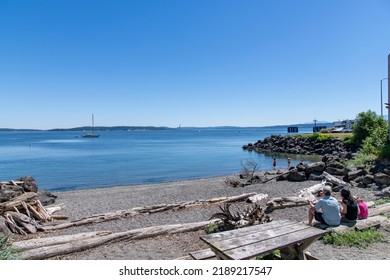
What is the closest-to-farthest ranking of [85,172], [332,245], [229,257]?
[229,257], [332,245], [85,172]

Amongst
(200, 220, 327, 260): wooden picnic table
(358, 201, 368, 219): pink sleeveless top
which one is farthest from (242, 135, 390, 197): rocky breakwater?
(200, 220, 327, 260): wooden picnic table

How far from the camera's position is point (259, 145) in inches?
2205

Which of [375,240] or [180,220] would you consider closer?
[375,240]

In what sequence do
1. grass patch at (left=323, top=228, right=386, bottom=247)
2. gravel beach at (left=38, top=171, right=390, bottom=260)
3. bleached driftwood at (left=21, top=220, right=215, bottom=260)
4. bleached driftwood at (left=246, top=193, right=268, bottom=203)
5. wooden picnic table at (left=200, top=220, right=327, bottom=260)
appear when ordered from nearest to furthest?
wooden picnic table at (left=200, top=220, right=327, bottom=260), gravel beach at (left=38, top=171, right=390, bottom=260), grass patch at (left=323, top=228, right=386, bottom=247), bleached driftwood at (left=21, top=220, right=215, bottom=260), bleached driftwood at (left=246, top=193, right=268, bottom=203)

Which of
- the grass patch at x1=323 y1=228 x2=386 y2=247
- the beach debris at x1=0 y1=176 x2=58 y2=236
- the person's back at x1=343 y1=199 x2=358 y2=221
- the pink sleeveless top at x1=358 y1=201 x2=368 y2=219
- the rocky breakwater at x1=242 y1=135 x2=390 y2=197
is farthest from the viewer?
the rocky breakwater at x1=242 y1=135 x2=390 y2=197

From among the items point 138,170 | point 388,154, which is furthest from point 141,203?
point 138,170

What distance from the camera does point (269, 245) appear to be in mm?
3938

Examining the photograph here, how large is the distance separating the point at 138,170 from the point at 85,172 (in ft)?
17.4

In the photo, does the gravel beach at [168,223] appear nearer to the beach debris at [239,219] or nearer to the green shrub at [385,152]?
the beach debris at [239,219]

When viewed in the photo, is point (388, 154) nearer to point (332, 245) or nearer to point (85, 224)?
point (332, 245)

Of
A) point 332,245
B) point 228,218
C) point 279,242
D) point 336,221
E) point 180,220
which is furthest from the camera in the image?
point 180,220

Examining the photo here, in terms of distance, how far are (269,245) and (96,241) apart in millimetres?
4321

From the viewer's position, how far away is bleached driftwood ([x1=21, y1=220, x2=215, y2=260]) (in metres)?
5.90

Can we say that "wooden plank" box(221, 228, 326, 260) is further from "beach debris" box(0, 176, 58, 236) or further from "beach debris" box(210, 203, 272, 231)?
"beach debris" box(0, 176, 58, 236)
